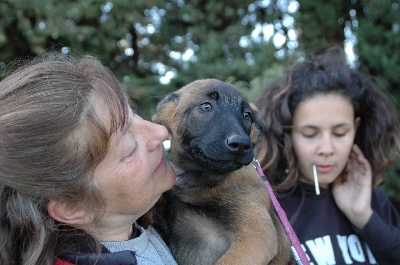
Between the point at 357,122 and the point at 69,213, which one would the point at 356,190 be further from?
the point at 69,213

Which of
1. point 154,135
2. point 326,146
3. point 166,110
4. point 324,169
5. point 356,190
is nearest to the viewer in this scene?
point 154,135

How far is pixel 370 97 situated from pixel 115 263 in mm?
2595

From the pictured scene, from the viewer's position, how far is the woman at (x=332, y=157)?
3.28 metres

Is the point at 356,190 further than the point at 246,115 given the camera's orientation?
Yes

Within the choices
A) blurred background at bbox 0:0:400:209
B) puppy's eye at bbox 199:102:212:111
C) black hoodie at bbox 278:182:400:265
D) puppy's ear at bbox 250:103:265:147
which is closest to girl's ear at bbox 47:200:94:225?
puppy's eye at bbox 199:102:212:111

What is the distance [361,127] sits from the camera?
380 centimetres

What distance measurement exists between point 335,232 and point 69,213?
1.99m

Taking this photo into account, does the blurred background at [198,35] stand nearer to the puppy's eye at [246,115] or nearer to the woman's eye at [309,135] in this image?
the woman's eye at [309,135]

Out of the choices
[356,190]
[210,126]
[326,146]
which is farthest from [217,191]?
[356,190]

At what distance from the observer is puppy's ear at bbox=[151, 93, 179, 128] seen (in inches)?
109

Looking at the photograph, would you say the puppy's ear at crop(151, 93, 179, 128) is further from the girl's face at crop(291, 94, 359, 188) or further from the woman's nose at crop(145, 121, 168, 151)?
the girl's face at crop(291, 94, 359, 188)

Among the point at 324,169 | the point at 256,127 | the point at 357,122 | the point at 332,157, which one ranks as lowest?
the point at 324,169

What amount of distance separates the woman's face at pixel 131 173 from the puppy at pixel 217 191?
0.31 m

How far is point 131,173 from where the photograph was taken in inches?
79.4
